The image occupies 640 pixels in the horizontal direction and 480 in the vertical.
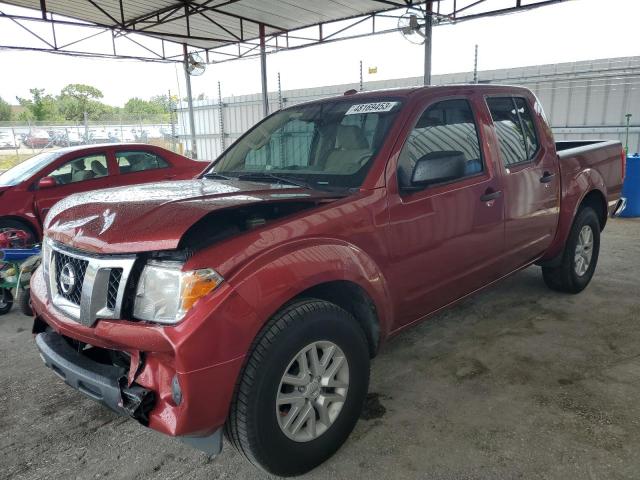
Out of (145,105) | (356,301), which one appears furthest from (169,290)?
(145,105)

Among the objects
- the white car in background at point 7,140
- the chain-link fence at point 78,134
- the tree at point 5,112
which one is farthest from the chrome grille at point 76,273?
the tree at point 5,112

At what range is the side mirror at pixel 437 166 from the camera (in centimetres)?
256

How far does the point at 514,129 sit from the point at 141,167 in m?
5.61

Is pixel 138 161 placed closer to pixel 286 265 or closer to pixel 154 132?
pixel 286 265

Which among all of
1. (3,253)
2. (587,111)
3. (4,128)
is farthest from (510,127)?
(4,128)

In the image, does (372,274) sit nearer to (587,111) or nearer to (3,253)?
(3,253)

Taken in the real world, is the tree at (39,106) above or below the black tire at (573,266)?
above

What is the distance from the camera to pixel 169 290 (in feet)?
6.11

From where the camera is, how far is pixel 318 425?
2.25 meters

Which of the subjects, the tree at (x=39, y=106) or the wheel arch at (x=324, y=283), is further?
the tree at (x=39, y=106)

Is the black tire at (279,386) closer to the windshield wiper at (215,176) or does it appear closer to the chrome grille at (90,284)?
the chrome grille at (90,284)

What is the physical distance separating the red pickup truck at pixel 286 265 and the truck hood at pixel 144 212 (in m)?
0.01

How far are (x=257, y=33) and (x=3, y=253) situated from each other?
36.4 ft

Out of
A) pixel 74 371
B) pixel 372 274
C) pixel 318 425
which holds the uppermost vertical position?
pixel 372 274
